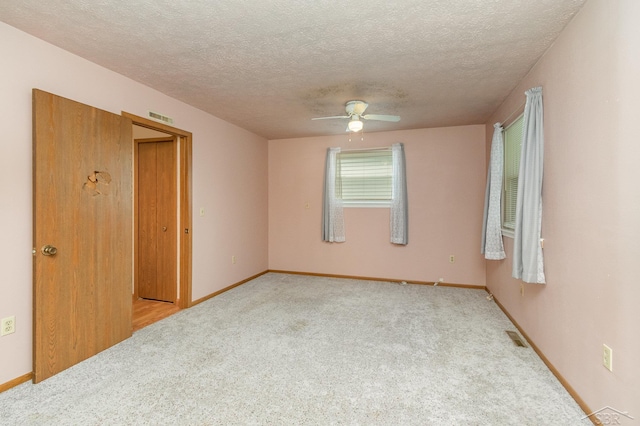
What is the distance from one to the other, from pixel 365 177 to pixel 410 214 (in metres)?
0.96

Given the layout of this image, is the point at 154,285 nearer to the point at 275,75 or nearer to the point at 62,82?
the point at 62,82

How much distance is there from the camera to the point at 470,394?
1.97m

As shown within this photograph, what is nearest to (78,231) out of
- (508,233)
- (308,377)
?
(308,377)

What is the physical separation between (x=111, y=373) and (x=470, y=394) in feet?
8.38

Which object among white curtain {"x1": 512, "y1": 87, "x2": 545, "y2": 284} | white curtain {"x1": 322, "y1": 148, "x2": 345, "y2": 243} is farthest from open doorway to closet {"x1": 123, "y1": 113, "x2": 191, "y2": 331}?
white curtain {"x1": 512, "y1": 87, "x2": 545, "y2": 284}

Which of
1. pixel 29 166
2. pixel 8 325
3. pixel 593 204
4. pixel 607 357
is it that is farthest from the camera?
pixel 29 166

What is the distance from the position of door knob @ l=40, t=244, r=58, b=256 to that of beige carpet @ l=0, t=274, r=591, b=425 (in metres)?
0.90

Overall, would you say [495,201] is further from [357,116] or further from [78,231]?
[78,231]

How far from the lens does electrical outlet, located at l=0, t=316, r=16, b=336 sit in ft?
6.67

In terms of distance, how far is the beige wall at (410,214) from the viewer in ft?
15.1

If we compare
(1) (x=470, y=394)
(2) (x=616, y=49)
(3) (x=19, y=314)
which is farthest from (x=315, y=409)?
(2) (x=616, y=49)

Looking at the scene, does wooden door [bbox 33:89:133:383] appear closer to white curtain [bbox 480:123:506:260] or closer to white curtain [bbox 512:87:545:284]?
white curtain [bbox 512:87:545:284]

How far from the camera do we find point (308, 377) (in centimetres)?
217

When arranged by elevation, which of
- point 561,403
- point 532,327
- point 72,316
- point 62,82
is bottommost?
point 561,403
